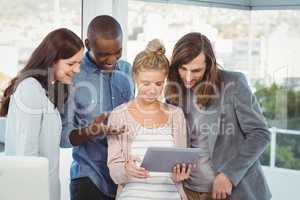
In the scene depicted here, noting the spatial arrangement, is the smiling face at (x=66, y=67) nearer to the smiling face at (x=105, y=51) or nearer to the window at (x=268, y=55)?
the smiling face at (x=105, y=51)

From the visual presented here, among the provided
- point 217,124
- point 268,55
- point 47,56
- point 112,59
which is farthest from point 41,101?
point 268,55

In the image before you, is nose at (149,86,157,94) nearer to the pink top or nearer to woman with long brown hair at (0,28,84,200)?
the pink top

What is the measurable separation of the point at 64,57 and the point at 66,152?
123 cm

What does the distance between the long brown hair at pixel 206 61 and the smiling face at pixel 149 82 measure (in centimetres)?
9

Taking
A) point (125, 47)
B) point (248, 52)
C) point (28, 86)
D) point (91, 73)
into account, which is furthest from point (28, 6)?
point (248, 52)

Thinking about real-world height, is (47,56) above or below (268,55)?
below

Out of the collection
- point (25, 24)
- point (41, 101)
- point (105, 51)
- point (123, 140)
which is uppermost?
point (25, 24)

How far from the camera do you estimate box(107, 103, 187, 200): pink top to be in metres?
2.12

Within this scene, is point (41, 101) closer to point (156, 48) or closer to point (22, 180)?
point (156, 48)

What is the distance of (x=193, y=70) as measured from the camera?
2.17 metres

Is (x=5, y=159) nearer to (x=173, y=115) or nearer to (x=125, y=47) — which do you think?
(x=173, y=115)

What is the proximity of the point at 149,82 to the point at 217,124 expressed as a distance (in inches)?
14.6

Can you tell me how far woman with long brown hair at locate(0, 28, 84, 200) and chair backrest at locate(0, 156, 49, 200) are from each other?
62 cm

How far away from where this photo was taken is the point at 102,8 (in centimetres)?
330
